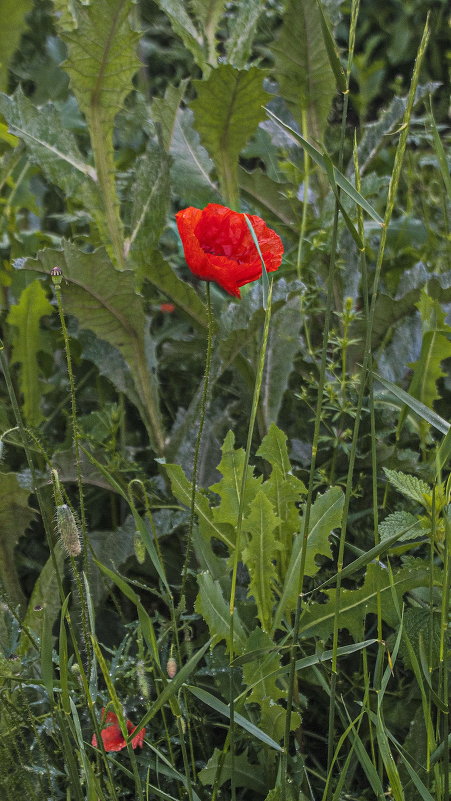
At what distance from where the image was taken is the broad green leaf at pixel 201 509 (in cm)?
124

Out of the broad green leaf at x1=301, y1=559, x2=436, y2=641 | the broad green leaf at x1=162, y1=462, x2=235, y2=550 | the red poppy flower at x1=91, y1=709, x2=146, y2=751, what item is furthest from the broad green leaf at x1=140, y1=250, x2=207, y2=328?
the red poppy flower at x1=91, y1=709, x2=146, y2=751

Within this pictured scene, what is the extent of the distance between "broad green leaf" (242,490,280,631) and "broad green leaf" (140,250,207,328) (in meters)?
0.49

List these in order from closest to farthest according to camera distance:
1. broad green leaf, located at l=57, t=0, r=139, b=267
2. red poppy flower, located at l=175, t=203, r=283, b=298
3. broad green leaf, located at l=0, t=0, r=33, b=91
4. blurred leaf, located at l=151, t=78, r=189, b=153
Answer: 1. red poppy flower, located at l=175, t=203, r=283, b=298
2. broad green leaf, located at l=57, t=0, r=139, b=267
3. blurred leaf, located at l=151, t=78, r=189, b=153
4. broad green leaf, located at l=0, t=0, r=33, b=91

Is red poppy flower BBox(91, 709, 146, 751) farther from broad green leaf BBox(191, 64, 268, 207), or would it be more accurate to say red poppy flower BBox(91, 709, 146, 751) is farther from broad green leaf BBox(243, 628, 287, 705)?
broad green leaf BBox(191, 64, 268, 207)

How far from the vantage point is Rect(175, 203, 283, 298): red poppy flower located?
3.41 ft

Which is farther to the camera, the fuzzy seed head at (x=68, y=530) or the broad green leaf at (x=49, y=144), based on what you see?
the broad green leaf at (x=49, y=144)

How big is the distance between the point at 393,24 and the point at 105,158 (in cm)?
248

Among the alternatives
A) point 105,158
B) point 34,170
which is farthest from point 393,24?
point 105,158

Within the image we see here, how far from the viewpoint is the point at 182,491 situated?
1252 millimetres

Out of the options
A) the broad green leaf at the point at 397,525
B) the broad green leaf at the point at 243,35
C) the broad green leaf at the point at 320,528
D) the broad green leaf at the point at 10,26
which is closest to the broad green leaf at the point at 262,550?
the broad green leaf at the point at 320,528

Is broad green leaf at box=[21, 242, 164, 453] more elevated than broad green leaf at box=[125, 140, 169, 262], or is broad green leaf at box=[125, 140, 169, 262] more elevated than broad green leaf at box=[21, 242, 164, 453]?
broad green leaf at box=[125, 140, 169, 262]

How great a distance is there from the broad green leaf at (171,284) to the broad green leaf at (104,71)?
0.07 meters

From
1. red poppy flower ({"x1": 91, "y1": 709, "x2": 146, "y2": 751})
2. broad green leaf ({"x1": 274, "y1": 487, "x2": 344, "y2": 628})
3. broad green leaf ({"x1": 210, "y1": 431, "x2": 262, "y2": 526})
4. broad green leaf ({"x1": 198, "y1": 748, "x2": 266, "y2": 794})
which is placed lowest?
broad green leaf ({"x1": 198, "y1": 748, "x2": 266, "y2": 794})

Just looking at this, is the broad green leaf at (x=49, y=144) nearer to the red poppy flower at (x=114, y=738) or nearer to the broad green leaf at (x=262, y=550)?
the broad green leaf at (x=262, y=550)
